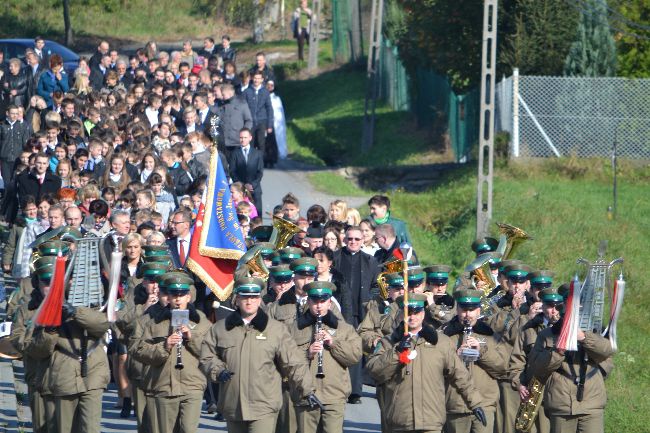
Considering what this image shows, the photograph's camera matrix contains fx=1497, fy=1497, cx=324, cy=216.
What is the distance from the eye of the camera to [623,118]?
27.4 m

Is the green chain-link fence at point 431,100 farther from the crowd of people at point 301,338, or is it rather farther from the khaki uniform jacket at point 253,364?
the khaki uniform jacket at point 253,364

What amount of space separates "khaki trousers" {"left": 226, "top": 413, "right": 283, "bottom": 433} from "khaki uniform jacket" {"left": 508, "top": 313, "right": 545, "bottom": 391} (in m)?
2.27

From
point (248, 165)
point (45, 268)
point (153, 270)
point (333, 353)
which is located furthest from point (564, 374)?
point (248, 165)

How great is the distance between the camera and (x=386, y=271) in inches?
552

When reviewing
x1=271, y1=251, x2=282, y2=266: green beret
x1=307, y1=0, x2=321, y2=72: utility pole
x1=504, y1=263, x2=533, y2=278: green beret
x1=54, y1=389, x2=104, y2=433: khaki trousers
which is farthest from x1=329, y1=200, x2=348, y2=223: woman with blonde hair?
x1=307, y1=0, x2=321, y2=72: utility pole

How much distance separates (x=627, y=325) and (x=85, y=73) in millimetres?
11721

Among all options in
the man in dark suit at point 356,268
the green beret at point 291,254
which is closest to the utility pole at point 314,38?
the man in dark suit at point 356,268

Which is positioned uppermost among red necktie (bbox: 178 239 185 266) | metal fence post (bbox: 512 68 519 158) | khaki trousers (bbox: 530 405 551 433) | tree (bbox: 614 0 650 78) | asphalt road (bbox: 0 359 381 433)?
tree (bbox: 614 0 650 78)

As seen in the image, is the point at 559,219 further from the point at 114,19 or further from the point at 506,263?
the point at 114,19

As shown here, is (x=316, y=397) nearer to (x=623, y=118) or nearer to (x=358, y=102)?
(x=623, y=118)

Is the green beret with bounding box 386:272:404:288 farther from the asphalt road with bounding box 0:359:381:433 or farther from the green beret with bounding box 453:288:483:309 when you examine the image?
the asphalt road with bounding box 0:359:381:433

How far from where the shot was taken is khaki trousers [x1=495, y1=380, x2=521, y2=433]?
13.2 metres

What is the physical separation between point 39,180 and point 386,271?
7312mm

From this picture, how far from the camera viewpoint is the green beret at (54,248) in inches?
480
